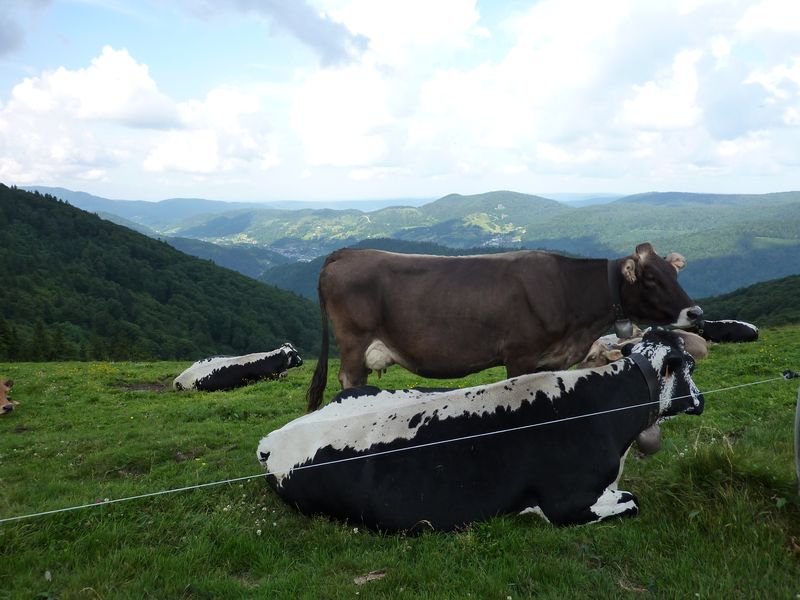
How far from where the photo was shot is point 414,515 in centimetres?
547

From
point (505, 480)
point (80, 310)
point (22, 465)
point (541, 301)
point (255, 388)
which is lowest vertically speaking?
point (80, 310)

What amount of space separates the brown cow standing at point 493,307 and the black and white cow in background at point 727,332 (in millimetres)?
17076

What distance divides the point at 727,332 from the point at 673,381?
18930 mm

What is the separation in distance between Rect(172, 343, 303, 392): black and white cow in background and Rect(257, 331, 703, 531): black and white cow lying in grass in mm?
12892

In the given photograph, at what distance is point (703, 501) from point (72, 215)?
625 ft

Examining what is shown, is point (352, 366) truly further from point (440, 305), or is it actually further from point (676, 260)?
point (676, 260)

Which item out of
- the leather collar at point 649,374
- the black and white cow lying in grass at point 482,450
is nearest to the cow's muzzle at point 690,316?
the black and white cow lying in grass at point 482,450

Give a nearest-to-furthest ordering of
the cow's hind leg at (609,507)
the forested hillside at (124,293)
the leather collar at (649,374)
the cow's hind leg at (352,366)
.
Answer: the cow's hind leg at (609,507)
the leather collar at (649,374)
the cow's hind leg at (352,366)
the forested hillside at (124,293)

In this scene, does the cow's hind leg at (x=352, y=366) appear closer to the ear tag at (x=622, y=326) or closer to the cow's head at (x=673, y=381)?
the ear tag at (x=622, y=326)

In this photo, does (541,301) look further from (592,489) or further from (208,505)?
(208,505)

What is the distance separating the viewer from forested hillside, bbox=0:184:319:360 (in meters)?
97.2

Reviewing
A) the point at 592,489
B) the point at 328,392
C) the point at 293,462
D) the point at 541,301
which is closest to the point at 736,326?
the point at 328,392

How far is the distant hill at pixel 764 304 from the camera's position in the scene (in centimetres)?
6292

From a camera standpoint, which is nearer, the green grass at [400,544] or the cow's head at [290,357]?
the green grass at [400,544]
